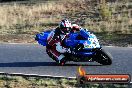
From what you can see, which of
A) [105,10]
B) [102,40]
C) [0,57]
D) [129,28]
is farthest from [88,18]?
[0,57]

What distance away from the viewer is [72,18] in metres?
29.6

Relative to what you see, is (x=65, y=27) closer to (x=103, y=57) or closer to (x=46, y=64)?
(x=103, y=57)

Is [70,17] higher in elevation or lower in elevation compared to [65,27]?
lower

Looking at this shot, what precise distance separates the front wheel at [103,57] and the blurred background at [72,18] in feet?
17.8

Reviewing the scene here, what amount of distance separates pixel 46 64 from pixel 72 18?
1432 centimetres

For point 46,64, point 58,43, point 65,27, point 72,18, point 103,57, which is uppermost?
point 65,27

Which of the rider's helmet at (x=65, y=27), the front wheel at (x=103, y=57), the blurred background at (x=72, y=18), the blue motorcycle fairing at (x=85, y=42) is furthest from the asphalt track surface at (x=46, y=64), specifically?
the blurred background at (x=72, y=18)

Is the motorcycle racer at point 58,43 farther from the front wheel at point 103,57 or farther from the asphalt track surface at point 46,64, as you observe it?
the front wheel at point 103,57

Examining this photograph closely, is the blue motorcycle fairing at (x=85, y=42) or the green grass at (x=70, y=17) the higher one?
the blue motorcycle fairing at (x=85, y=42)

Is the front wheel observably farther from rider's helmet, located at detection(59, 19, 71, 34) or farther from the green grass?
the green grass

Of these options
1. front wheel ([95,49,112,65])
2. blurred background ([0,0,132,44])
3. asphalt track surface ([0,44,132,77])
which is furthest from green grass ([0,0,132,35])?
front wheel ([95,49,112,65])

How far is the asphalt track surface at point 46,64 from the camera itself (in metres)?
14.1

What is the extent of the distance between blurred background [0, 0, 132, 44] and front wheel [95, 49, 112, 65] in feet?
17.8

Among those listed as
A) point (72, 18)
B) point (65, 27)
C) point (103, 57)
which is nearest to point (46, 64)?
point (65, 27)
